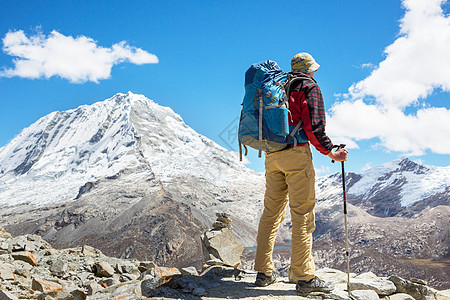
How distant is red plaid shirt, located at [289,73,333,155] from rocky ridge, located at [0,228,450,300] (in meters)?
1.83

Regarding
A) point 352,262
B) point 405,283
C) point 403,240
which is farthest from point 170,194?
point 405,283

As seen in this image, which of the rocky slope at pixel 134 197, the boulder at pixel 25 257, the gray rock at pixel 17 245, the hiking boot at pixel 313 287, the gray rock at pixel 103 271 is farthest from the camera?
the rocky slope at pixel 134 197

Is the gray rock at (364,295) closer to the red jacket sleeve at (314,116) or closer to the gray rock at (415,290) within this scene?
the gray rock at (415,290)

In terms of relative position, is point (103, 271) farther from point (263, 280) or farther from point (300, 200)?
point (300, 200)

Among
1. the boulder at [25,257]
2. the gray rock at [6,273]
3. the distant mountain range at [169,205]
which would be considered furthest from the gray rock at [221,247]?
the distant mountain range at [169,205]

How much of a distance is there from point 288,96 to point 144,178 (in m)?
145

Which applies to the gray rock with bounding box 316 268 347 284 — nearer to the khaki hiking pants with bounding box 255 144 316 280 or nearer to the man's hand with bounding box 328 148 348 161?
the khaki hiking pants with bounding box 255 144 316 280

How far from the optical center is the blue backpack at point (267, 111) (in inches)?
157

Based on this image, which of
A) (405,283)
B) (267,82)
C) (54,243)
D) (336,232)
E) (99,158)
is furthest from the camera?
(99,158)

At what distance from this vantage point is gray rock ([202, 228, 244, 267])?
9266 mm

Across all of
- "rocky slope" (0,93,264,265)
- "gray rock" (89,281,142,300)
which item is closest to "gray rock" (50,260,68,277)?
"gray rock" (89,281,142,300)

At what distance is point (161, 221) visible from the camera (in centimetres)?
11188

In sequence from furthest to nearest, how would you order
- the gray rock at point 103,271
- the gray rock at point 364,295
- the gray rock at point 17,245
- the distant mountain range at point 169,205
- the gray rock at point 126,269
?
the distant mountain range at point 169,205 → the gray rock at point 17,245 → the gray rock at point 126,269 → the gray rock at point 103,271 → the gray rock at point 364,295

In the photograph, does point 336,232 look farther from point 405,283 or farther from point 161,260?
point 405,283
